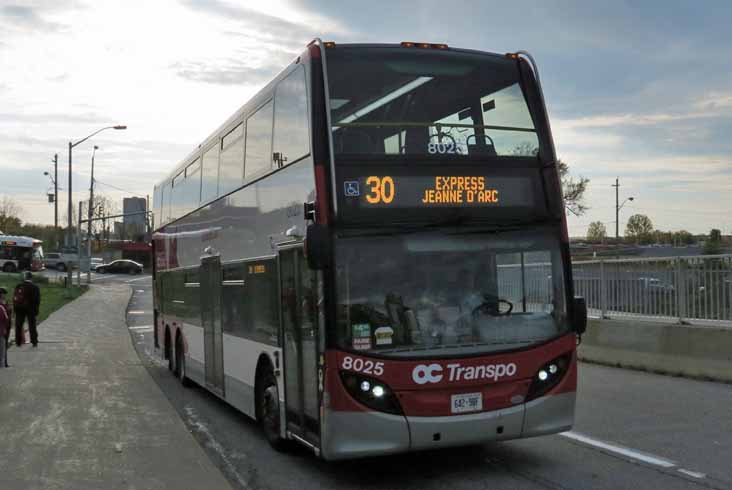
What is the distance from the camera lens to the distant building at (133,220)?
3533 inches

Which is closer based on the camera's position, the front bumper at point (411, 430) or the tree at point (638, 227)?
the front bumper at point (411, 430)

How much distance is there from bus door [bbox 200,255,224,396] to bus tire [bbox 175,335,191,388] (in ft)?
7.60

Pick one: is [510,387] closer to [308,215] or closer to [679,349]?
[308,215]

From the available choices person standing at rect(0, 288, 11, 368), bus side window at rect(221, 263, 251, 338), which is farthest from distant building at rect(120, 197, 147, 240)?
bus side window at rect(221, 263, 251, 338)

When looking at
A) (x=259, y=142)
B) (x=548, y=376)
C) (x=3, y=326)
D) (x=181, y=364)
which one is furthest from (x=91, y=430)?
(x=3, y=326)

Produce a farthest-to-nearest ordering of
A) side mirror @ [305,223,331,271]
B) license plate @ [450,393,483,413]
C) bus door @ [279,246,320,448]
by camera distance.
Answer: bus door @ [279,246,320,448] < license plate @ [450,393,483,413] < side mirror @ [305,223,331,271]

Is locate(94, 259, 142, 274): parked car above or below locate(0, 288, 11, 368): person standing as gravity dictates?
above

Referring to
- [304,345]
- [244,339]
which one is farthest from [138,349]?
[304,345]

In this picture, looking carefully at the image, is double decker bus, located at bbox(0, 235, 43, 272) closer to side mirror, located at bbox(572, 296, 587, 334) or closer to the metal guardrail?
the metal guardrail

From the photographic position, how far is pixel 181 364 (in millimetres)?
15445

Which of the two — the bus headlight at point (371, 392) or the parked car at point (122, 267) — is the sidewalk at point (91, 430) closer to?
the bus headlight at point (371, 392)

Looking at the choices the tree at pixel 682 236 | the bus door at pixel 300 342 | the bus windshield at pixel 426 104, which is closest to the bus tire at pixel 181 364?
the bus door at pixel 300 342

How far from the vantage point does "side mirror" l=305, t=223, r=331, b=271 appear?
689cm

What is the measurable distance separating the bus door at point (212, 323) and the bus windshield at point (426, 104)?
4.56 m
